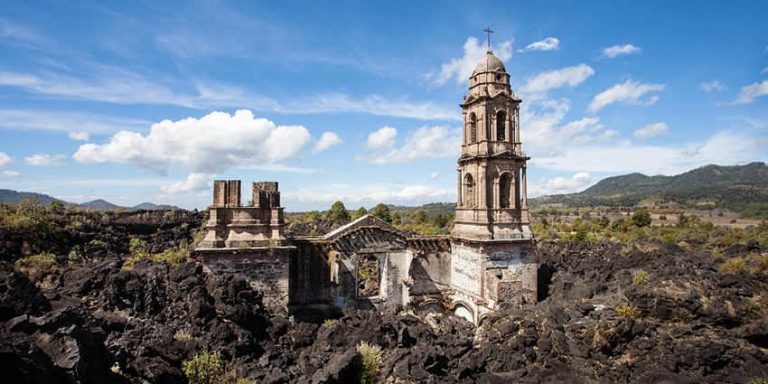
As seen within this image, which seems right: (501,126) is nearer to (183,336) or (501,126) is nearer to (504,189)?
(504,189)

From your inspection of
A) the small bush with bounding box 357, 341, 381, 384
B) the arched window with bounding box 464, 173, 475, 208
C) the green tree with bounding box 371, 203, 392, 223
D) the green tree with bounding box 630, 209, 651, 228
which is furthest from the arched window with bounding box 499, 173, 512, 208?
the green tree with bounding box 630, 209, 651, 228

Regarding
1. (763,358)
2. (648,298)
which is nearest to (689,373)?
(763,358)

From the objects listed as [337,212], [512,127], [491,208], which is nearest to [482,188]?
[491,208]

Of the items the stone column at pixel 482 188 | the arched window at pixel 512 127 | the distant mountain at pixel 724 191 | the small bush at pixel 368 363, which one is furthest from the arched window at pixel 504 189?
the distant mountain at pixel 724 191

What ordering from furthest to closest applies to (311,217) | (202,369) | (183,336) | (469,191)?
1. (311,217)
2. (469,191)
3. (183,336)
4. (202,369)

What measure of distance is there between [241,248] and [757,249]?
39.0 m

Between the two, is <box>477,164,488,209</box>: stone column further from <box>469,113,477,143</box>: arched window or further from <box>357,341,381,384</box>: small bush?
<box>357,341,381,384</box>: small bush

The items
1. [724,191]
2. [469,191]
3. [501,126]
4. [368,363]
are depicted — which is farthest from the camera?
[724,191]

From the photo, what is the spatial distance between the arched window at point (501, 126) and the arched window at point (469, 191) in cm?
254

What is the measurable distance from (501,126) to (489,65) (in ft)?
10.6

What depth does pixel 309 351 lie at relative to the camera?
15.6 metres

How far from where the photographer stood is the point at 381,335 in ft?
54.9

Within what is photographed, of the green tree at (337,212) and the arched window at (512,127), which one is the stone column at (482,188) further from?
the green tree at (337,212)

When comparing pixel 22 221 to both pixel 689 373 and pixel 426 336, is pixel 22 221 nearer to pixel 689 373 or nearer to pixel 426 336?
pixel 426 336
